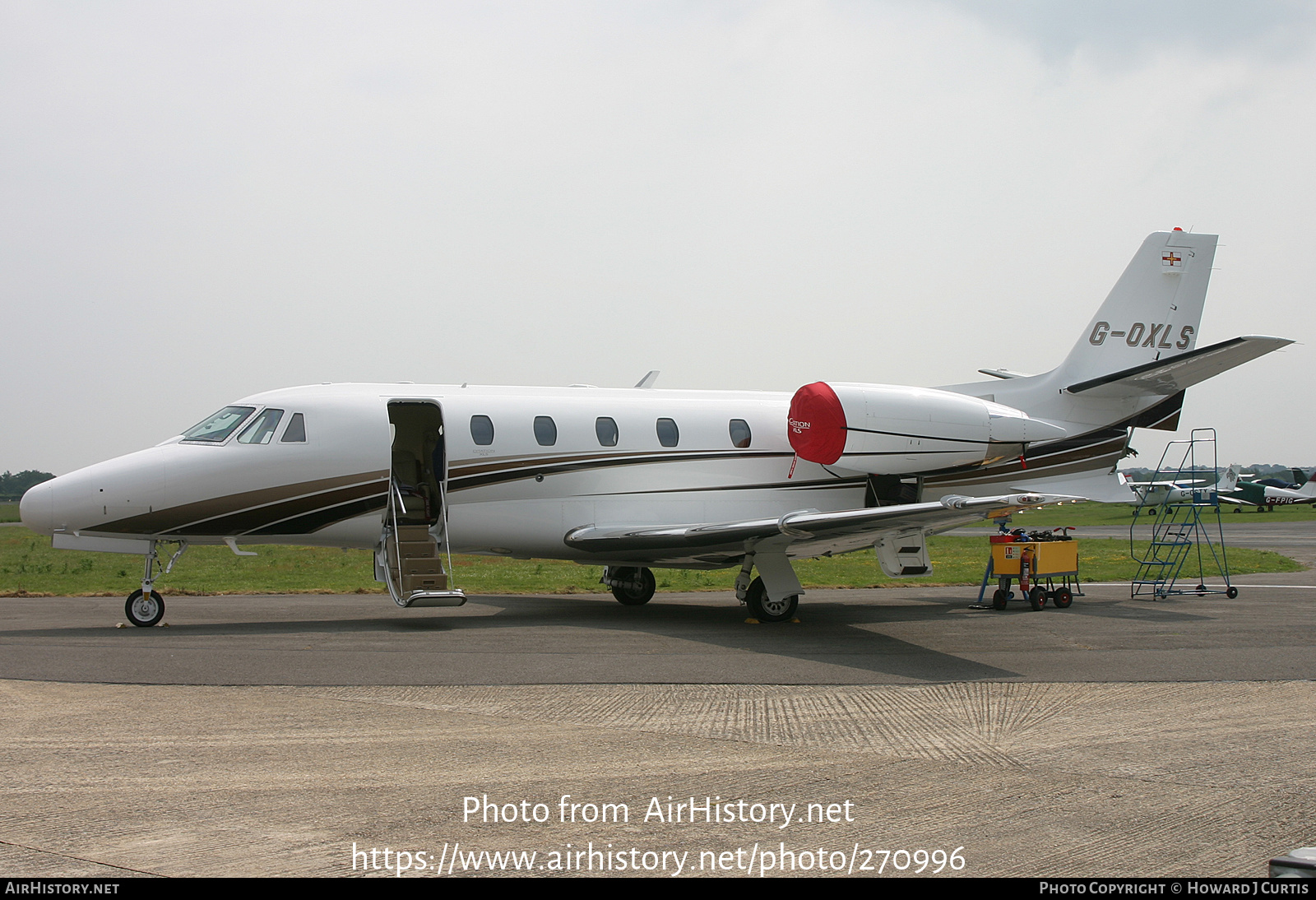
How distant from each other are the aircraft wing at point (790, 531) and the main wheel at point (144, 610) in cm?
558

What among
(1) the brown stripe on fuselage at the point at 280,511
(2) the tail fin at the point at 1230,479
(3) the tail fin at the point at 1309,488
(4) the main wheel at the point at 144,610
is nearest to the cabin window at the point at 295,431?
(1) the brown stripe on fuselage at the point at 280,511

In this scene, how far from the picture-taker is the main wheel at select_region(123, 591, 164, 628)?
13164 millimetres

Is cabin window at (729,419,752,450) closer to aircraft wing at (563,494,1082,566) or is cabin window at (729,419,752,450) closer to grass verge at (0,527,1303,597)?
aircraft wing at (563,494,1082,566)

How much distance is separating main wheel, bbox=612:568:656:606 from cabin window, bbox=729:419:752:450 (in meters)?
2.94

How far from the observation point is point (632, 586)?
17375 millimetres

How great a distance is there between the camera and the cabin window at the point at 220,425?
45.4 feet

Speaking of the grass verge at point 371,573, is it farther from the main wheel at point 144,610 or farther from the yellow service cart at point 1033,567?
the main wheel at point 144,610

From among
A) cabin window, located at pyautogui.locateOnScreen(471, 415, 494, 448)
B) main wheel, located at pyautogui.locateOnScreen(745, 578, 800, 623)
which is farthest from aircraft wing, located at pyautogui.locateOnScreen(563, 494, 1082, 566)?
cabin window, located at pyautogui.locateOnScreen(471, 415, 494, 448)

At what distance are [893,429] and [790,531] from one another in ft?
12.2

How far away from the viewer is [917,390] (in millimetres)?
16094

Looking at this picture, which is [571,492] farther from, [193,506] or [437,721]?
[437,721]

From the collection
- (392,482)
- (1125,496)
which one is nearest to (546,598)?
(392,482)

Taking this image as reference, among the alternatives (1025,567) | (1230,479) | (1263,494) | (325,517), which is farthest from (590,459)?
(1263,494)

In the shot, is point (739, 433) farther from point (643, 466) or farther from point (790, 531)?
point (790, 531)
